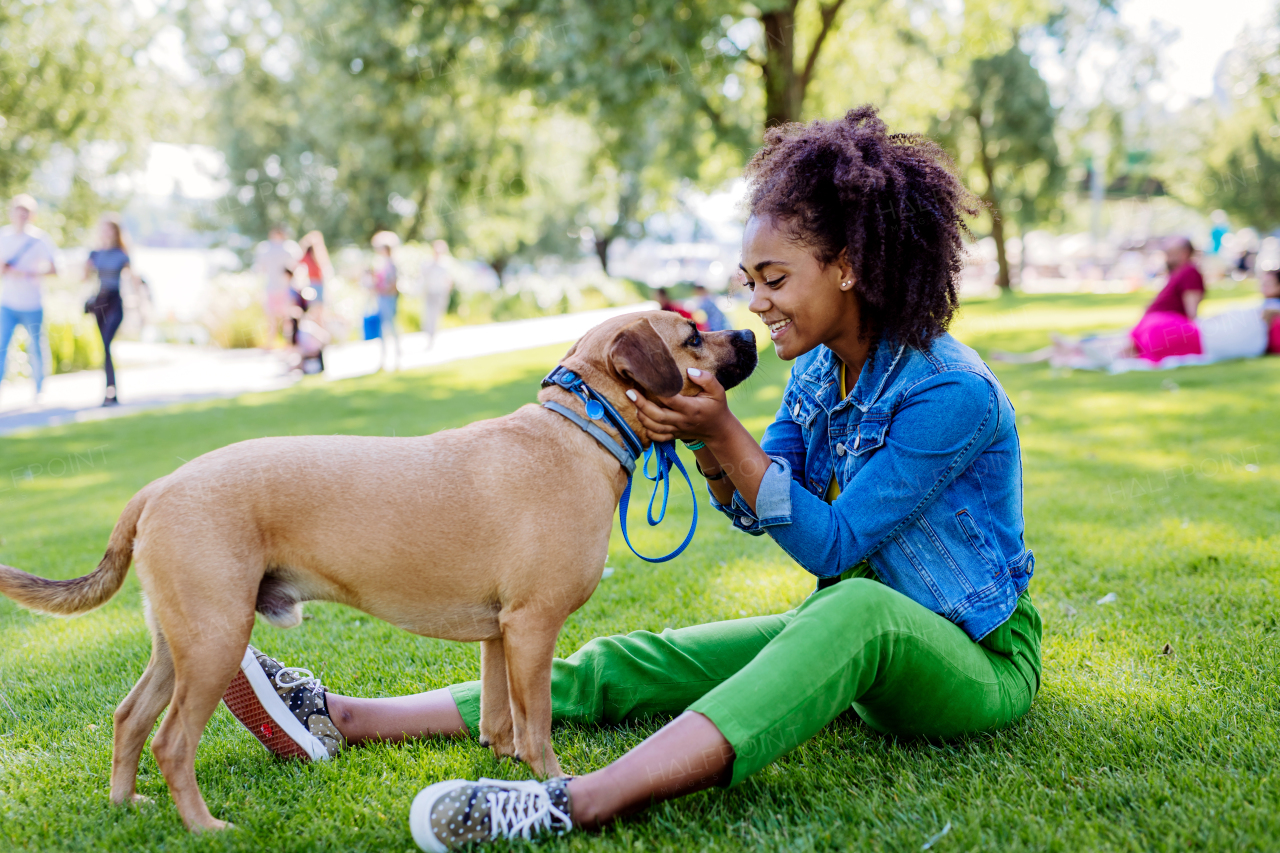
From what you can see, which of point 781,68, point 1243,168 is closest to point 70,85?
point 781,68

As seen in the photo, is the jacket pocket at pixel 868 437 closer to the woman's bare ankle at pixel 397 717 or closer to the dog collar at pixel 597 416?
the dog collar at pixel 597 416

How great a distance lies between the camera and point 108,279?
13.4 m

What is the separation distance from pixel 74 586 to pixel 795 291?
251cm

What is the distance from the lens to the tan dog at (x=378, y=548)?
2.58 m

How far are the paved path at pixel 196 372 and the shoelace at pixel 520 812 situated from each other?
745cm

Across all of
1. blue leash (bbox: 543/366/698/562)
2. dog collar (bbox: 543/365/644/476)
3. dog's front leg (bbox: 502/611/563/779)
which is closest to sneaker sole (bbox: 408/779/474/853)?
dog's front leg (bbox: 502/611/563/779)

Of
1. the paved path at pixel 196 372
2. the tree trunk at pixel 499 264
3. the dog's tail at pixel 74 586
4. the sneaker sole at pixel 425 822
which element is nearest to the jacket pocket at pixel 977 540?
the sneaker sole at pixel 425 822

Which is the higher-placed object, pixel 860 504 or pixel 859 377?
pixel 859 377

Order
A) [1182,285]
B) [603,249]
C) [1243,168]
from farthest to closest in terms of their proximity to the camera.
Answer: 1. [603,249]
2. [1243,168]
3. [1182,285]

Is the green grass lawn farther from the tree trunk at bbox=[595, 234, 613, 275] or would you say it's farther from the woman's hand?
the tree trunk at bbox=[595, 234, 613, 275]

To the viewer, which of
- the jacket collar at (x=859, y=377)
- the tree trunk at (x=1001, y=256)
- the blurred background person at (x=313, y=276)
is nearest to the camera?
the jacket collar at (x=859, y=377)

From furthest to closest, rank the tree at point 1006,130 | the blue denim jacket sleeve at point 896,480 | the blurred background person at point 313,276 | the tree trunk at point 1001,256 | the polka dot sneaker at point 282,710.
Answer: the tree trunk at point 1001,256, the tree at point 1006,130, the blurred background person at point 313,276, the polka dot sneaker at point 282,710, the blue denim jacket sleeve at point 896,480

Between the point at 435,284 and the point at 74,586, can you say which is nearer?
the point at 74,586

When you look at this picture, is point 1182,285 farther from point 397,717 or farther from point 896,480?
point 397,717
